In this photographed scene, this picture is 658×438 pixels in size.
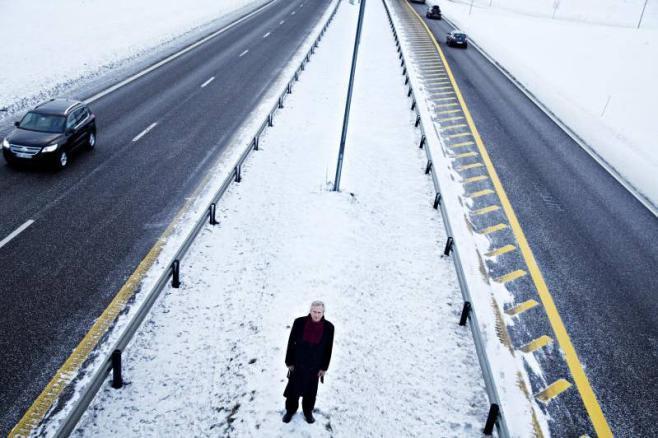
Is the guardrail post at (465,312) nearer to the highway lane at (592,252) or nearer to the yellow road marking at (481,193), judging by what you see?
the highway lane at (592,252)

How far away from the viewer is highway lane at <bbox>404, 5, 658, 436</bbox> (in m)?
7.99

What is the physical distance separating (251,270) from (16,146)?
8.41 metres

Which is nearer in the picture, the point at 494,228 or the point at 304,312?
the point at 304,312

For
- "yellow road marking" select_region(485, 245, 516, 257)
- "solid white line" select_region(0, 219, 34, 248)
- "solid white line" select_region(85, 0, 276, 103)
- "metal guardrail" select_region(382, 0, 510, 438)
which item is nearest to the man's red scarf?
"metal guardrail" select_region(382, 0, 510, 438)

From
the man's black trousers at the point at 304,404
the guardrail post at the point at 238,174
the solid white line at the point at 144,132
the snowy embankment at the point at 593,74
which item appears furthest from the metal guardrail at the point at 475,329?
the solid white line at the point at 144,132

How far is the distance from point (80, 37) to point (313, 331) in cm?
2984

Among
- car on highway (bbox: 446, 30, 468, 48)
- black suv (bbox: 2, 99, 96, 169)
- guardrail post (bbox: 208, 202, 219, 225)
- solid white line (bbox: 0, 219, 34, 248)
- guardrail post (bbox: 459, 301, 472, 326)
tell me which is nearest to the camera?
guardrail post (bbox: 459, 301, 472, 326)

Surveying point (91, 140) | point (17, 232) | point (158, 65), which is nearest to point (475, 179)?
point (91, 140)

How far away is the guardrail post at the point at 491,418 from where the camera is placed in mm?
6484

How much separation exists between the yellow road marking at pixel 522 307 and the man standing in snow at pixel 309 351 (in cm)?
491

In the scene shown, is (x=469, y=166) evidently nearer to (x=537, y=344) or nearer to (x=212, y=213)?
(x=537, y=344)

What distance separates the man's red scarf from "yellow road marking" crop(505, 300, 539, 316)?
16.7ft

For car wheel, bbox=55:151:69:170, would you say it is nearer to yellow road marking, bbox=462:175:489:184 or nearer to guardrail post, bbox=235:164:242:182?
guardrail post, bbox=235:164:242:182

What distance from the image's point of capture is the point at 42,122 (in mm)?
13945
